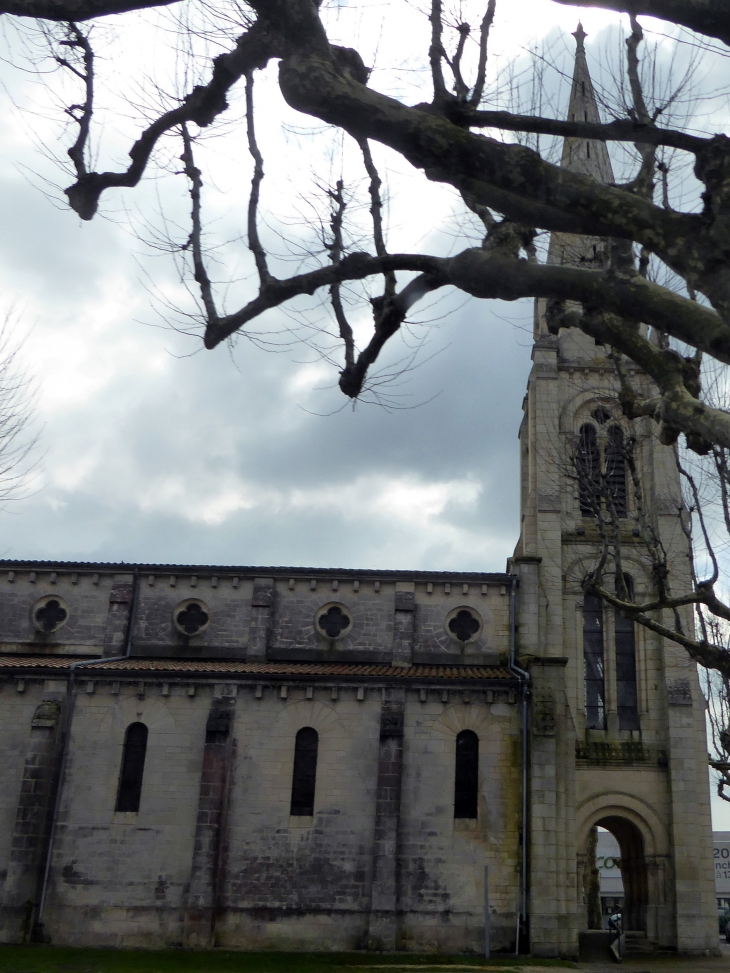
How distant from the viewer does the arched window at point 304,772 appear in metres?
26.9

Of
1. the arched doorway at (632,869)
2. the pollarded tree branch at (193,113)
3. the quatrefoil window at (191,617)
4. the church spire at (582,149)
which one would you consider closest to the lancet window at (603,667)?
the arched doorway at (632,869)

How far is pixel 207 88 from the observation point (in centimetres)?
1123

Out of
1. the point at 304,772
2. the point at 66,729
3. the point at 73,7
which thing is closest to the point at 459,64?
the point at 73,7

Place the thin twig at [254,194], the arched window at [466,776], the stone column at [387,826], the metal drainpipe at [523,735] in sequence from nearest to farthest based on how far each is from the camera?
1. the thin twig at [254,194]
2. the stone column at [387,826]
3. the metal drainpipe at [523,735]
4. the arched window at [466,776]

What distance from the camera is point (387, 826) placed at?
84.7 ft

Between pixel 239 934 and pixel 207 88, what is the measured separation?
2175 centimetres

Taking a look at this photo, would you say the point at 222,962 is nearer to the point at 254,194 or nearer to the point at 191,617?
the point at 191,617

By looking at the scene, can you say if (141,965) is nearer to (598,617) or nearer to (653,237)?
(598,617)

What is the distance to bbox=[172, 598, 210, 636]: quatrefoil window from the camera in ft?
103

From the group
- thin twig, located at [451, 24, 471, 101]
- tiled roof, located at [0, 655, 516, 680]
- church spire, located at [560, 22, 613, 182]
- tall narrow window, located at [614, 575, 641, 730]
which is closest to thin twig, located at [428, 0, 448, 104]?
thin twig, located at [451, 24, 471, 101]

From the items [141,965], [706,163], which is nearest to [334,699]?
[141,965]

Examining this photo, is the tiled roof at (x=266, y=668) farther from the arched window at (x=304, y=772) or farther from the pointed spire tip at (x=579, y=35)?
the pointed spire tip at (x=579, y=35)

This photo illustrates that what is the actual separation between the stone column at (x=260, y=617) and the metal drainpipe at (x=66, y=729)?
4.02m

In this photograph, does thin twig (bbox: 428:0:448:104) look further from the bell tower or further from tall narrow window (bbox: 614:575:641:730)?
tall narrow window (bbox: 614:575:641:730)
